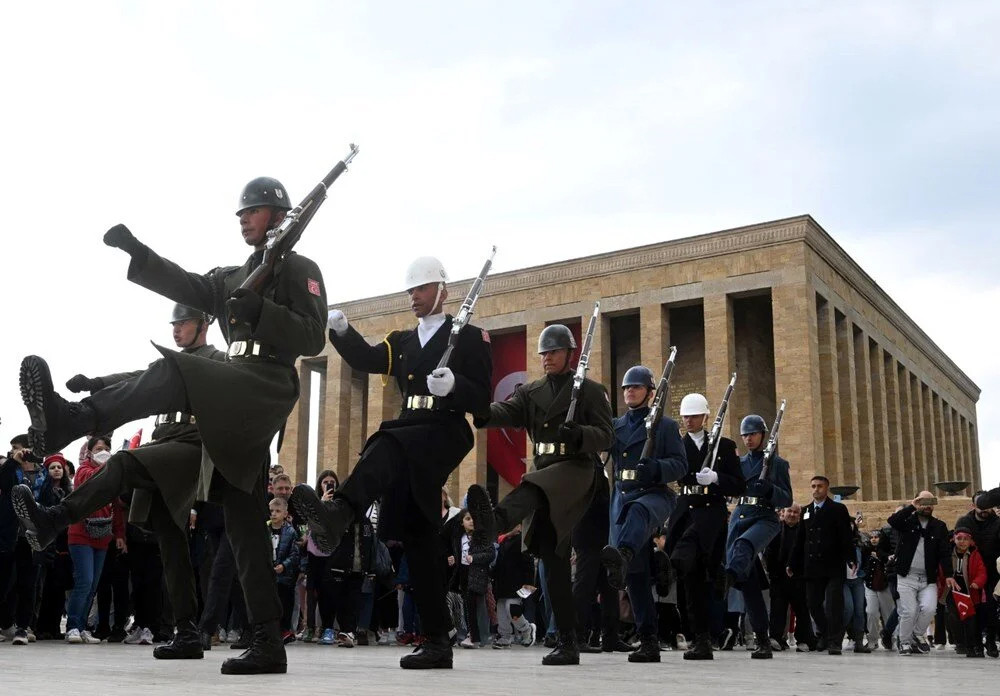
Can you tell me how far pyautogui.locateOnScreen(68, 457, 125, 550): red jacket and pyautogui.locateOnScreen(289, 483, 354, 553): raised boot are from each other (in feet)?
19.1

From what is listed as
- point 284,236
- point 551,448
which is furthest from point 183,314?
point 551,448

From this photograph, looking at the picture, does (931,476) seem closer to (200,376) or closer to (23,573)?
(23,573)

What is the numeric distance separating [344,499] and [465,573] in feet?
26.9

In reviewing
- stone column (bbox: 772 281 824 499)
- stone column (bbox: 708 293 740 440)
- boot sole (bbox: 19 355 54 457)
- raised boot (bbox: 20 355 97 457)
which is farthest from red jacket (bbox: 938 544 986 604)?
stone column (bbox: 708 293 740 440)

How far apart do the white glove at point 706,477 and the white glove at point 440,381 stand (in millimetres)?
3787

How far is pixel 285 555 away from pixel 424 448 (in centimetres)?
690

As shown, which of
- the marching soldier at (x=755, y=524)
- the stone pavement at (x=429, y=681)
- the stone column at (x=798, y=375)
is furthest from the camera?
the stone column at (x=798, y=375)

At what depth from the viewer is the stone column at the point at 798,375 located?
3378cm

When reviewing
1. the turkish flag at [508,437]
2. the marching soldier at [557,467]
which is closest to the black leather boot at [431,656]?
the marching soldier at [557,467]

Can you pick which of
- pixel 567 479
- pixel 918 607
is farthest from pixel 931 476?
pixel 567 479

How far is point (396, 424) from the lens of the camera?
5.73 m

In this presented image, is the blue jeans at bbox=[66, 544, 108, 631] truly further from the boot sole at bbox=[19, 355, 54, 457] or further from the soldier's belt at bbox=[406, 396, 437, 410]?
→ the boot sole at bbox=[19, 355, 54, 457]

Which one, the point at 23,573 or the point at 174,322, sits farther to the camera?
the point at 23,573

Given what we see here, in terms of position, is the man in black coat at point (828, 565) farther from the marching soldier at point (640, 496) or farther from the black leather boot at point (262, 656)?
the black leather boot at point (262, 656)
